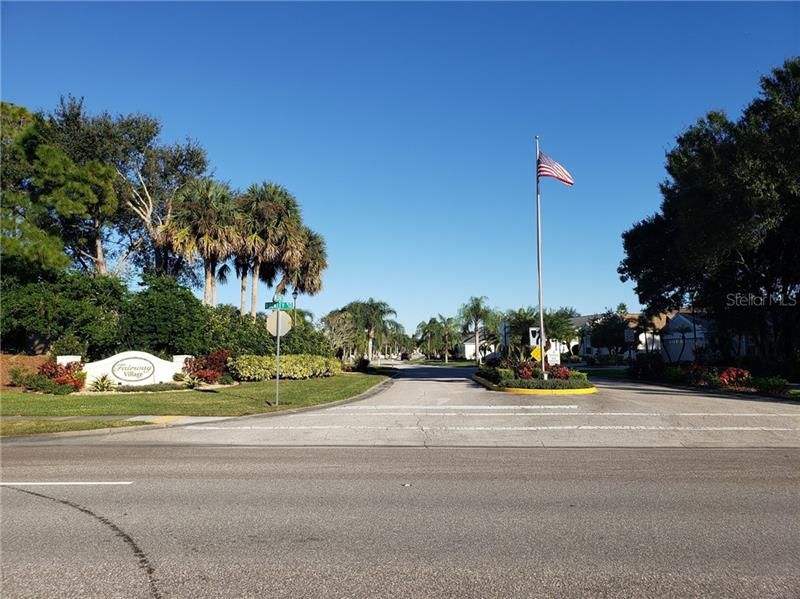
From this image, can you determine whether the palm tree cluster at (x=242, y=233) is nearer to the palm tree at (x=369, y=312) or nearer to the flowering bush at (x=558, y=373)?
the flowering bush at (x=558, y=373)

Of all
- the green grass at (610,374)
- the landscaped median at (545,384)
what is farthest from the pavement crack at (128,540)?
the green grass at (610,374)

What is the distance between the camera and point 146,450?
11.4m

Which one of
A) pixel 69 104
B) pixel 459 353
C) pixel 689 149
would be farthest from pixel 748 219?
pixel 459 353

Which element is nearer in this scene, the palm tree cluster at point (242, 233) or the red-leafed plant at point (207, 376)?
the red-leafed plant at point (207, 376)

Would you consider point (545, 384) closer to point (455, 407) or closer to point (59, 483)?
point (455, 407)

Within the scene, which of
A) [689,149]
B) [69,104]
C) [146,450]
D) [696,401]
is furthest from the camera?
[69,104]

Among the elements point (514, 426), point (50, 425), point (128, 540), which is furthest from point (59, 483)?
point (514, 426)

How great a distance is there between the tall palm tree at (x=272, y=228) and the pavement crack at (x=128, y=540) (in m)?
31.1

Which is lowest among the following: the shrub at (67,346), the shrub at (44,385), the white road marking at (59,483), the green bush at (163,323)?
the white road marking at (59,483)

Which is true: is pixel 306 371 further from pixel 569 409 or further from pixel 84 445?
pixel 84 445

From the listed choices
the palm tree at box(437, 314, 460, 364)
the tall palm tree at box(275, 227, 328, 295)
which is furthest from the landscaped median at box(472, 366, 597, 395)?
the palm tree at box(437, 314, 460, 364)

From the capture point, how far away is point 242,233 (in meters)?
37.2

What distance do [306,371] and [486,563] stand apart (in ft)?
98.6

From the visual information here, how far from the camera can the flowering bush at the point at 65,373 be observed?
2480 centimetres
